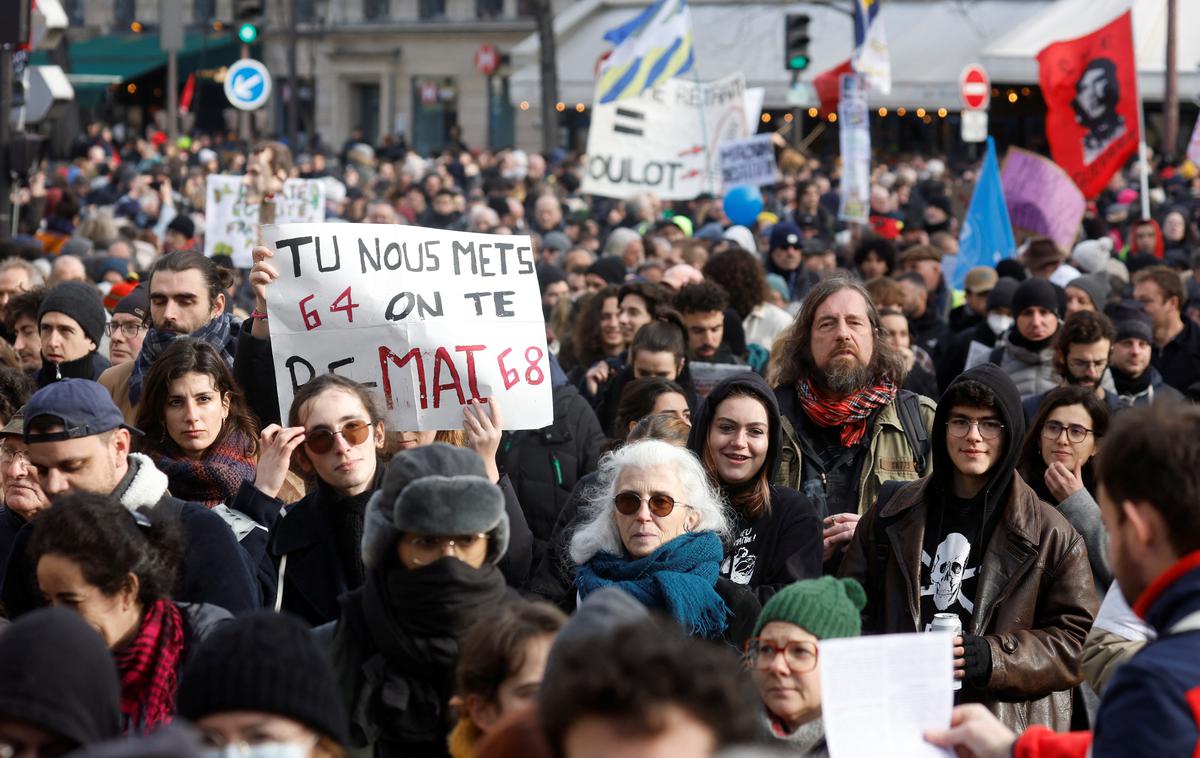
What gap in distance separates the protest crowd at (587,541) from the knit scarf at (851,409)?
1 centimetres

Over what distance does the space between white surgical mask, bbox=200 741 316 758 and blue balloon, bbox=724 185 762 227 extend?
1348cm

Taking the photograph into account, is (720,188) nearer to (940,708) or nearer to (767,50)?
(940,708)

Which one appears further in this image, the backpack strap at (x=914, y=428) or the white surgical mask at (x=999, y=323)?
the white surgical mask at (x=999, y=323)

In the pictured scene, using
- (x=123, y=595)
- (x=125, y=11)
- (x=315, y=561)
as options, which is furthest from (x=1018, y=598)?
(x=125, y=11)

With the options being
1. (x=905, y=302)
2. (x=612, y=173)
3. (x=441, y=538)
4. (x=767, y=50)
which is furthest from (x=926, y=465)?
(x=767, y=50)

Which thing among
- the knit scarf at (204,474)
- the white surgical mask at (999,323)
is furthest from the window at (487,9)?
the knit scarf at (204,474)

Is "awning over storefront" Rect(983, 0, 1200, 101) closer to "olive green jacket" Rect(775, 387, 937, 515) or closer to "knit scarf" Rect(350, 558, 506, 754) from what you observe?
"olive green jacket" Rect(775, 387, 937, 515)

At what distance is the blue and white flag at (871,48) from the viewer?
1606 cm

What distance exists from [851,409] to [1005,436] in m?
0.98

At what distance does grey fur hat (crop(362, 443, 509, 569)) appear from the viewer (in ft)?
12.6

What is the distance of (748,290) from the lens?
9656mm

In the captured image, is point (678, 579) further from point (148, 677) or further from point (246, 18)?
point (246, 18)

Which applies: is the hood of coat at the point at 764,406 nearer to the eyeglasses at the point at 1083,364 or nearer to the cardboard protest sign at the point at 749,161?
the eyeglasses at the point at 1083,364

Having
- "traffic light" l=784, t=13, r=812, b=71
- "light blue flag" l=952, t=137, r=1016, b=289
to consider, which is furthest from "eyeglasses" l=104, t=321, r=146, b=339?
"traffic light" l=784, t=13, r=812, b=71
